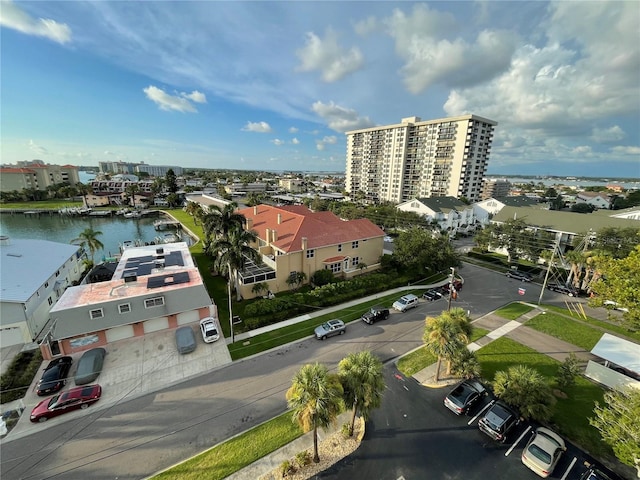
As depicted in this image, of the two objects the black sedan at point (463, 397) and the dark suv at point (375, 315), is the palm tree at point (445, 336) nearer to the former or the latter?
the black sedan at point (463, 397)

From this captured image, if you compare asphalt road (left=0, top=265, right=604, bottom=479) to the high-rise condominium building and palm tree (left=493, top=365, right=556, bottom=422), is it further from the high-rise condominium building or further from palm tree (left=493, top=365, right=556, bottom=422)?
the high-rise condominium building

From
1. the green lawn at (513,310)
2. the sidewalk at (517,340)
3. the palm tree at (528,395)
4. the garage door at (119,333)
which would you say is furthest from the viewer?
the green lawn at (513,310)

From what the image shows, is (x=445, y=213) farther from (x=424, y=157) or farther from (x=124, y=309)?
(x=124, y=309)

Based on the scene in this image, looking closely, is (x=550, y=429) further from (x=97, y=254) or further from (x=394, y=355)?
(x=97, y=254)

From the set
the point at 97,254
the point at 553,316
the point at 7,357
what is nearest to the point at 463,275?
the point at 553,316

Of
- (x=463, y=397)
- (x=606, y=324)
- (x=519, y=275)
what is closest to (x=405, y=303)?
(x=463, y=397)

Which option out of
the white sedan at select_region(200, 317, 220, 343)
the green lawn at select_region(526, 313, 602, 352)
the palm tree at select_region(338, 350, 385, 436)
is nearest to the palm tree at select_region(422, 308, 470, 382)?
the palm tree at select_region(338, 350, 385, 436)

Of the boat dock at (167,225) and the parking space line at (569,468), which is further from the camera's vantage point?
the boat dock at (167,225)

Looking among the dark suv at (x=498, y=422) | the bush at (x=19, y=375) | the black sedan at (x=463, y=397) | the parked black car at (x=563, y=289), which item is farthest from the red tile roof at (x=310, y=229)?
the parked black car at (x=563, y=289)
